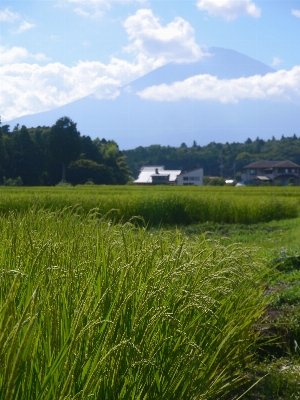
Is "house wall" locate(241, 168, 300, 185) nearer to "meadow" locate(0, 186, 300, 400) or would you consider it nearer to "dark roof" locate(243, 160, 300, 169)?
"dark roof" locate(243, 160, 300, 169)

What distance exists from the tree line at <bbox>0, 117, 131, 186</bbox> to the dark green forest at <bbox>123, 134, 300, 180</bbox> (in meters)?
45.4

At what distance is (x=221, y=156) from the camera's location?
10688 cm

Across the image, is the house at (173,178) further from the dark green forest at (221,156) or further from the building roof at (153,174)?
the dark green forest at (221,156)

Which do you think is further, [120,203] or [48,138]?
[48,138]

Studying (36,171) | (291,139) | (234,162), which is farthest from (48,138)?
(291,139)

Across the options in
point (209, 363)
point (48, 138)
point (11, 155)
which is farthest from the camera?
point (48, 138)

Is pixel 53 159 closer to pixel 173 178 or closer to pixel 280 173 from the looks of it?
pixel 173 178

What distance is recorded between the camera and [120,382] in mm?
1980

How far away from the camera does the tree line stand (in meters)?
52.3

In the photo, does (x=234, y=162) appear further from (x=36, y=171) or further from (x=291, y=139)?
(x=36, y=171)

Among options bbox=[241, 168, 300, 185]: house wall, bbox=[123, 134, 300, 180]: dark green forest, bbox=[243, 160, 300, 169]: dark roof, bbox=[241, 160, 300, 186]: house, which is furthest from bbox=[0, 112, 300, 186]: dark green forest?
bbox=[123, 134, 300, 180]: dark green forest

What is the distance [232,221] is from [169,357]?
1508cm

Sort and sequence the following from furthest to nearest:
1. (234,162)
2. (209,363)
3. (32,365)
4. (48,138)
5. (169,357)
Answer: (234,162), (48,138), (209,363), (169,357), (32,365)

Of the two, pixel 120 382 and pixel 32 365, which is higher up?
pixel 32 365
